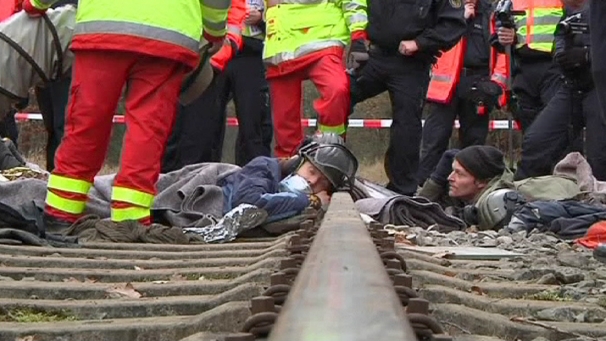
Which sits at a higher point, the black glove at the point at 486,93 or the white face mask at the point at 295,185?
the white face mask at the point at 295,185

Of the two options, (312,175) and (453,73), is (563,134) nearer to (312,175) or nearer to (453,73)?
(312,175)

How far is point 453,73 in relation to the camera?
1048 cm

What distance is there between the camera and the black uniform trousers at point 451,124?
997 cm

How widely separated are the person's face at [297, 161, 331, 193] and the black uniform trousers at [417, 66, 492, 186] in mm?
3238

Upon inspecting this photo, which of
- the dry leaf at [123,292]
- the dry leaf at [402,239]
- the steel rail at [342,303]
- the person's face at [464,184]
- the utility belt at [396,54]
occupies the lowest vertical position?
the person's face at [464,184]

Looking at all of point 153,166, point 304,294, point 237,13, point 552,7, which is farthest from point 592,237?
point 552,7

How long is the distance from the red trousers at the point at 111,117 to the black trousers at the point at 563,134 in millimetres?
3417

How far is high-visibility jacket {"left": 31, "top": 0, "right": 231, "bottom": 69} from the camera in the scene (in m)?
5.05

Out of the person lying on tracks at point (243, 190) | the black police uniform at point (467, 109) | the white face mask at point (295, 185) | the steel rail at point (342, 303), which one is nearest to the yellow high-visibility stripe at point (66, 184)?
the person lying on tracks at point (243, 190)

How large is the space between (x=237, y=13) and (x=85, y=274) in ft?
14.0

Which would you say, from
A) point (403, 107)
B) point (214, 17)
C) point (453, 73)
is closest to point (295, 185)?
point (214, 17)

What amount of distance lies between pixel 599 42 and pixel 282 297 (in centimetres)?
295

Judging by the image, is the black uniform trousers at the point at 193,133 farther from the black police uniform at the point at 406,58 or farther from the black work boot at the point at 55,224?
the black work boot at the point at 55,224

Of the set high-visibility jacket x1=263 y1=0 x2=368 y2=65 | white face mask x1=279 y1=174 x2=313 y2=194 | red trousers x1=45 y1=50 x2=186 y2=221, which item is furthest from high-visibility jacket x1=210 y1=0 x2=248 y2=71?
red trousers x1=45 y1=50 x2=186 y2=221
